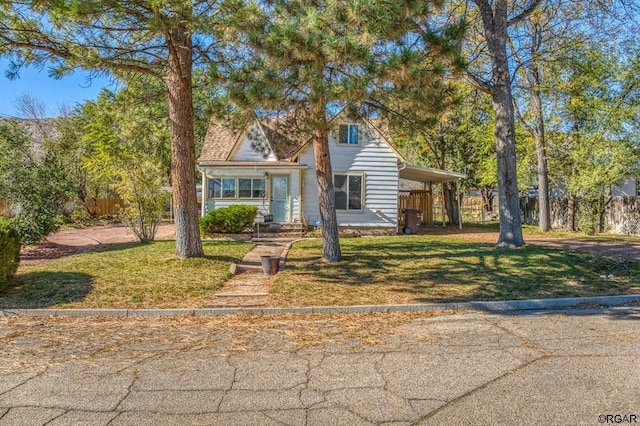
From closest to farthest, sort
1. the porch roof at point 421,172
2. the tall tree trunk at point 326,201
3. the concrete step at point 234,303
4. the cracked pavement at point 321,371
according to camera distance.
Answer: the cracked pavement at point 321,371
the concrete step at point 234,303
the tall tree trunk at point 326,201
the porch roof at point 421,172

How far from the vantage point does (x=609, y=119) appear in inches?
721

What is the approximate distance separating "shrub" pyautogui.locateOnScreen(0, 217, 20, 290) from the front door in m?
10.4

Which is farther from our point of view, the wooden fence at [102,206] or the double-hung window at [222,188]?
the wooden fence at [102,206]

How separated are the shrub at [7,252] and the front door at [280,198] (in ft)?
34.0

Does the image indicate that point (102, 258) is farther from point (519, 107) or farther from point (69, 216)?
point (519, 107)

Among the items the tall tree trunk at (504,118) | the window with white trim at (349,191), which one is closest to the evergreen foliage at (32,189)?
the window with white trim at (349,191)

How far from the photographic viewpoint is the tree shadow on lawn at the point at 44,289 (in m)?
7.03

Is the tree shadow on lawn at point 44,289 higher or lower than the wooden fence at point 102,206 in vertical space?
lower

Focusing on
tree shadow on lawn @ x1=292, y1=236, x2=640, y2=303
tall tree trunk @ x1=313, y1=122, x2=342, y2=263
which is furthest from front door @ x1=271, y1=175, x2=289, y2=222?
tall tree trunk @ x1=313, y1=122, x2=342, y2=263

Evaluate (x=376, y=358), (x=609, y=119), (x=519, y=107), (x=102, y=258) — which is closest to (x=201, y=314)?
(x=376, y=358)

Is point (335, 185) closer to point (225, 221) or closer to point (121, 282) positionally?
point (225, 221)

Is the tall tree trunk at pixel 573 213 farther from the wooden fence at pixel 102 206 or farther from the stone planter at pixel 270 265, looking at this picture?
the wooden fence at pixel 102 206

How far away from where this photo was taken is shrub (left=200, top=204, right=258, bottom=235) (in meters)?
15.1

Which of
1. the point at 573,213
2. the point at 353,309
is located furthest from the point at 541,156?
the point at 353,309
